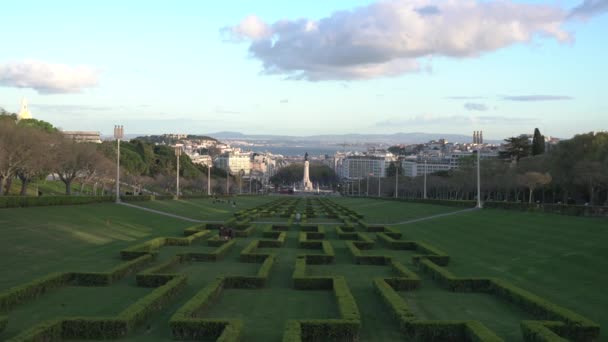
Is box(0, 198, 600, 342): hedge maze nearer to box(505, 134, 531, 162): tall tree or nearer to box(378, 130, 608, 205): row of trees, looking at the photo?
box(378, 130, 608, 205): row of trees

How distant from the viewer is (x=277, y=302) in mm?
14820

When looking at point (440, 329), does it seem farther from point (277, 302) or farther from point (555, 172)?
point (555, 172)

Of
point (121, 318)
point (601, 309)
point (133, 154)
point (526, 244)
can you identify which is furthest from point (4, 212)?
point (133, 154)

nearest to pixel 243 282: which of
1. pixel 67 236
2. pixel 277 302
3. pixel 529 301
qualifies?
pixel 277 302

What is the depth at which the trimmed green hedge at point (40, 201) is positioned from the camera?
3172 centimetres

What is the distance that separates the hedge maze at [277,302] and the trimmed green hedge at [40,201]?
464 inches

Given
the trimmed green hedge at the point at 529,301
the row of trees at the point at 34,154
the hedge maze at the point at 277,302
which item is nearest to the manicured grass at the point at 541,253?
the trimmed green hedge at the point at 529,301

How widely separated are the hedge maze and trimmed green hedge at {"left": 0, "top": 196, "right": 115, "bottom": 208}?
1179 cm

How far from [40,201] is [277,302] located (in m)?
25.1

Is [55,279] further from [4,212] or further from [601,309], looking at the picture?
[4,212]

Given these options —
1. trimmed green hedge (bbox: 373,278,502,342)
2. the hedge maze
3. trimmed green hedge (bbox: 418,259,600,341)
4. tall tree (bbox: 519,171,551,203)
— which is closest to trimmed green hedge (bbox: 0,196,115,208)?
the hedge maze

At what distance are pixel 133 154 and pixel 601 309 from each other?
9243 centimetres

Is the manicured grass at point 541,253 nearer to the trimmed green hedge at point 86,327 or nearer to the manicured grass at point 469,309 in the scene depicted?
the manicured grass at point 469,309

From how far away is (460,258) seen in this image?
920 inches
